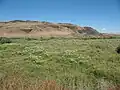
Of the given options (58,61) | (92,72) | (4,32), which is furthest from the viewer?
(4,32)

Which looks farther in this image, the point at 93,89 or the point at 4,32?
the point at 4,32

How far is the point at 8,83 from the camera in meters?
6.29

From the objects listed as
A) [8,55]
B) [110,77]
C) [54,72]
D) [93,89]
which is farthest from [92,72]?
[8,55]

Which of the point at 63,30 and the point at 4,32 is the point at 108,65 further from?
the point at 63,30

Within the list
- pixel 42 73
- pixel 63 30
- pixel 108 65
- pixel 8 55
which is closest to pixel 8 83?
pixel 42 73

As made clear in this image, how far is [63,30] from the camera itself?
86812mm

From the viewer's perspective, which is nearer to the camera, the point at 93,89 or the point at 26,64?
the point at 93,89

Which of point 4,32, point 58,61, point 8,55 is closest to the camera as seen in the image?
point 58,61

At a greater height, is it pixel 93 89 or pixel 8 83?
pixel 8 83

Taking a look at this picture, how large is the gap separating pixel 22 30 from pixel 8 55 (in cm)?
6105

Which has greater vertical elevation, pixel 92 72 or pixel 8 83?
pixel 8 83

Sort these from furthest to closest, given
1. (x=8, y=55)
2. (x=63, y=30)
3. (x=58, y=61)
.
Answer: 1. (x=63, y=30)
2. (x=8, y=55)
3. (x=58, y=61)

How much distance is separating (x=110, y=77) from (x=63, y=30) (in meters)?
74.2

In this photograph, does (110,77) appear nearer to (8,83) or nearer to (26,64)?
(26,64)
